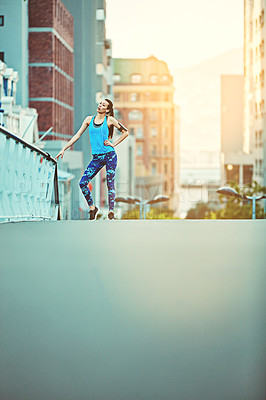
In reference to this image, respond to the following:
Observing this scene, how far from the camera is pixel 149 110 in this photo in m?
Answer: 79.8

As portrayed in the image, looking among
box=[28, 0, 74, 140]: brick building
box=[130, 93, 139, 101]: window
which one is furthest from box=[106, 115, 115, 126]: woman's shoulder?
box=[130, 93, 139, 101]: window

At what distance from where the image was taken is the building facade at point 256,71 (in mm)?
45884

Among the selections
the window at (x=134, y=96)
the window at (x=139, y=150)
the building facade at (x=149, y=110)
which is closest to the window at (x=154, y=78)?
the building facade at (x=149, y=110)

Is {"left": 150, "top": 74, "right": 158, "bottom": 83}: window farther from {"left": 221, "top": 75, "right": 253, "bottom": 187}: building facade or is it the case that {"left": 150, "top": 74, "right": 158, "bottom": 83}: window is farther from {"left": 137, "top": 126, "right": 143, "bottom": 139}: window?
{"left": 221, "top": 75, "right": 253, "bottom": 187}: building facade

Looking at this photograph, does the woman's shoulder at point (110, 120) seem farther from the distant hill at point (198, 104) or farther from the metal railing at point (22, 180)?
the distant hill at point (198, 104)

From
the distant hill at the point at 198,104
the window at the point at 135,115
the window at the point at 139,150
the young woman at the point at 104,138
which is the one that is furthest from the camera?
the distant hill at the point at 198,104

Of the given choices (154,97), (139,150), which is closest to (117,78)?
(154,97)

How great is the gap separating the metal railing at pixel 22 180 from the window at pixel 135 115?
68.0m

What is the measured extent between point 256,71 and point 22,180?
43171 millimetres

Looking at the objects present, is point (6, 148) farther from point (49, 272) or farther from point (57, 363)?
point (57, 363)

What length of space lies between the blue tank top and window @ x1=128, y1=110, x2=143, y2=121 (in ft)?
222

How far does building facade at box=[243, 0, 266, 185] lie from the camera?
151 ft

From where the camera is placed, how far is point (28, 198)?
29.1 feet

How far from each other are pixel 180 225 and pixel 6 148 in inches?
65.2
